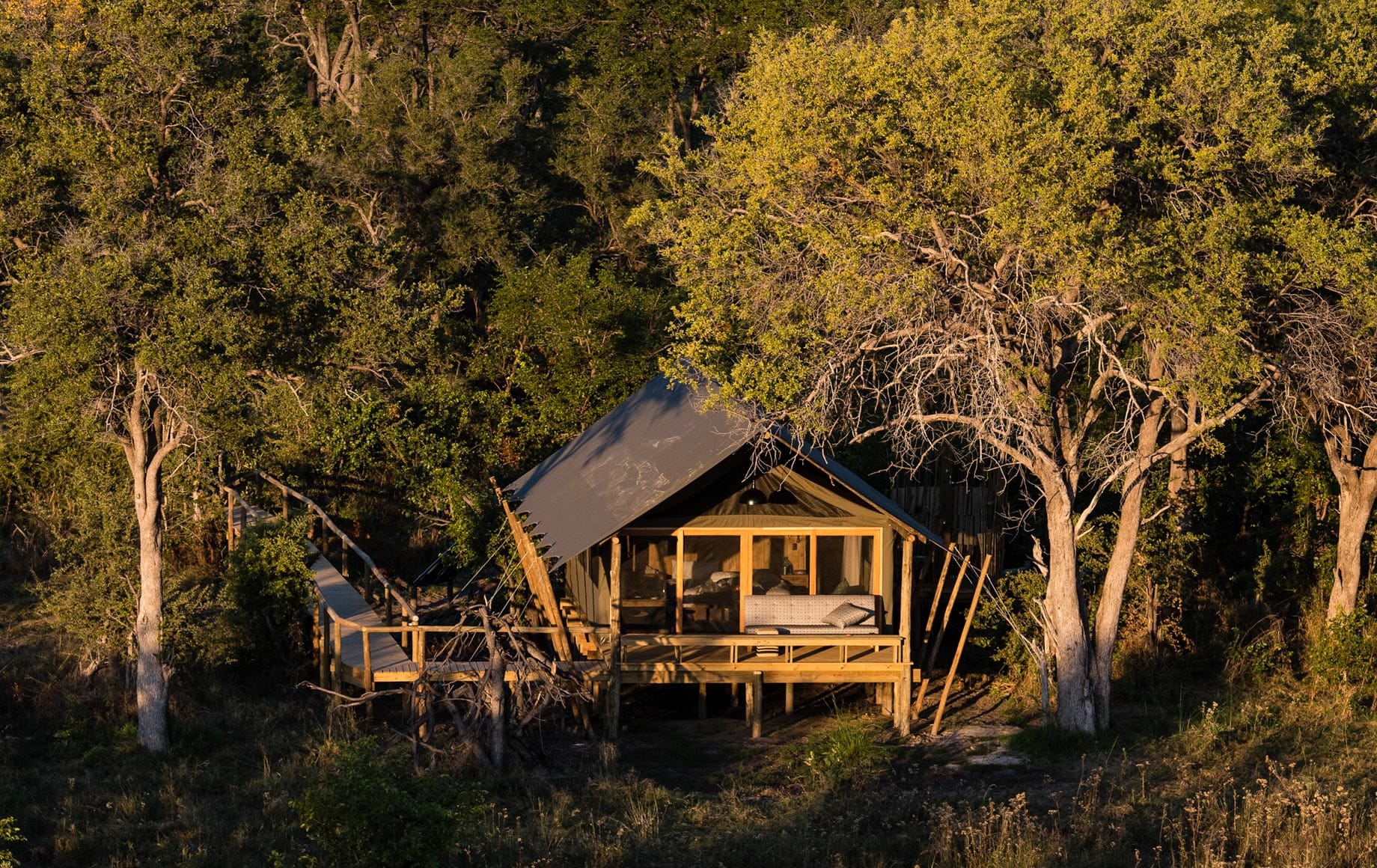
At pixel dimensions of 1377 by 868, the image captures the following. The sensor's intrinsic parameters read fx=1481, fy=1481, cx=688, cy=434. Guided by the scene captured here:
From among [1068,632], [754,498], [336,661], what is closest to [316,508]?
[336,661]

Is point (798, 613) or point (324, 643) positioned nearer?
point (798, 613)

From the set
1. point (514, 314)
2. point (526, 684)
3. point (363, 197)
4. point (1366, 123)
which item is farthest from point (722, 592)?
point (363, 197)

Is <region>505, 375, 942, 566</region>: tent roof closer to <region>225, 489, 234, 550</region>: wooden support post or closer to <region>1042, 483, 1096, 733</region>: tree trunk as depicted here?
<region>1042, 483, 1096, 733</region>: tree trunk

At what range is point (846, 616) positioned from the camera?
18.5m

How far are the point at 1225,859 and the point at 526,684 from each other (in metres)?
7.65

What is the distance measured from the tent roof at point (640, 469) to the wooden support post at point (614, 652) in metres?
0.56

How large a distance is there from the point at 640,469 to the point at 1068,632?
18.5ft

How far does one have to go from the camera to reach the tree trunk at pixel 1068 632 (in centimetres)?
1731

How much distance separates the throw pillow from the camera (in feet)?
60.6

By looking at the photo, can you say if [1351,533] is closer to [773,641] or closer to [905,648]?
[905,648]

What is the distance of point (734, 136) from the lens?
1803 cm

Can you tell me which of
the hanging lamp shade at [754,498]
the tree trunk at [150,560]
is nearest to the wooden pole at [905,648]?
the hanging lamp shade at [754,498]

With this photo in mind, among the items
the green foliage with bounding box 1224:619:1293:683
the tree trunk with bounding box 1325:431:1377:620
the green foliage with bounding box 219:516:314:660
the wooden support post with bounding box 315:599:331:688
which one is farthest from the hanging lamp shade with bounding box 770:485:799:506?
the tree trunk with bounding box 1325:431:1377:620

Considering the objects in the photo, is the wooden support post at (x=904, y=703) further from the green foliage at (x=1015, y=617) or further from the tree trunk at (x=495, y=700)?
the tree trunk at (x=495, y=700)
